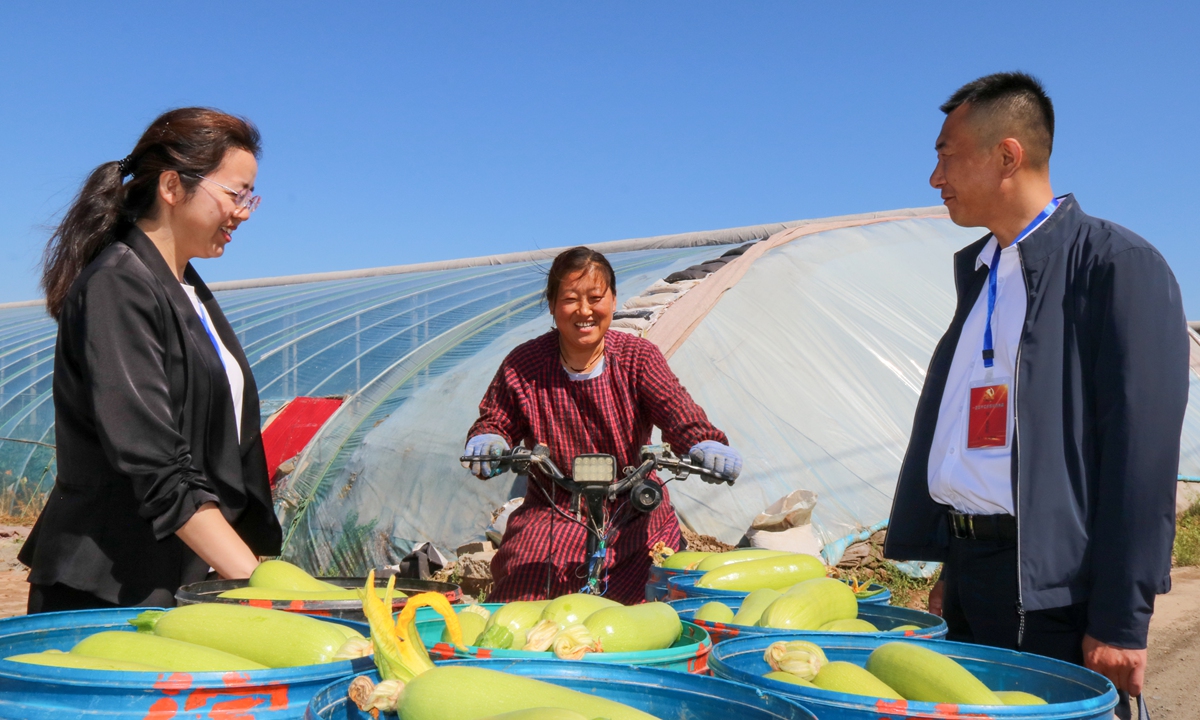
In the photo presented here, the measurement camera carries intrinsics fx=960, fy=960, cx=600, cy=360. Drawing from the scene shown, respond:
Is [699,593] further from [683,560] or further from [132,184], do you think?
[132,184]

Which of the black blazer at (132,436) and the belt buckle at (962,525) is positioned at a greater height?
the black blazer at (132,436)

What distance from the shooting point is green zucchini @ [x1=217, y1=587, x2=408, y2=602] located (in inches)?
61.0

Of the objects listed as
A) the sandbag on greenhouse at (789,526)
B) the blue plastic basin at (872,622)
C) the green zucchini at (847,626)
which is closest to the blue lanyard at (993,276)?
the blue plastic basin at (872,622)

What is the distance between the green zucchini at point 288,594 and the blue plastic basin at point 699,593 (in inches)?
28.9

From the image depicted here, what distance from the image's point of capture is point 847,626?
1.76 metres

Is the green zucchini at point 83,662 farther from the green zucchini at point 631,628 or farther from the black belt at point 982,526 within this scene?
the black belt at point 982,526

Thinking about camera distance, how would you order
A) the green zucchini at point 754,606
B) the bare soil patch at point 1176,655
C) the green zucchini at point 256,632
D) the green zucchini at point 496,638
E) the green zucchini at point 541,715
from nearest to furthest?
the green zucchini at point 541,715 → the green zucchini at point 256,632 → the green zucchini at point 496,638 → the green zucchini at point 754,606 → the bare soil patch at point 1176,655

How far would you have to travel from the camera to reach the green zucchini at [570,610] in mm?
1519

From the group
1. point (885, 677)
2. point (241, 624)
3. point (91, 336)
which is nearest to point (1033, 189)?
point (885, 677)

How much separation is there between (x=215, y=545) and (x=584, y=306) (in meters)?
1.59

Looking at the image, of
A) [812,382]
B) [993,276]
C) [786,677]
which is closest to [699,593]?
[786,677]

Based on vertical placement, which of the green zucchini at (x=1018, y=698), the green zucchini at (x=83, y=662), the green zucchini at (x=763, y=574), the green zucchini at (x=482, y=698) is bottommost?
the green zucchini at (x=763, y=574)

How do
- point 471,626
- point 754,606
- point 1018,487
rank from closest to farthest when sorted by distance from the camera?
point 471,626 < point 754,606 < point 1018,487

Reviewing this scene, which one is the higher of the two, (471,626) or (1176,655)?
(471,626)
